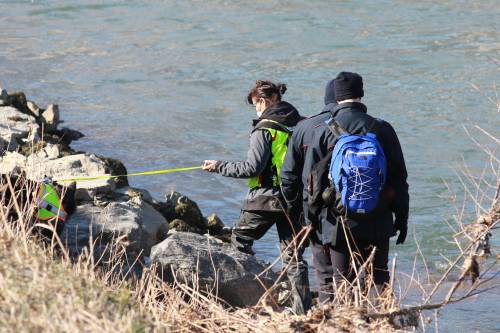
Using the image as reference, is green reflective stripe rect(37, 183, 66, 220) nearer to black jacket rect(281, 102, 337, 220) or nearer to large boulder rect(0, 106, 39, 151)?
black jacket rect(281, 102, 337, 220)

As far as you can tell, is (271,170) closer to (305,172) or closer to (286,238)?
(286,238)

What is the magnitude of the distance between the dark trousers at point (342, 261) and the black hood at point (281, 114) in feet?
3.28

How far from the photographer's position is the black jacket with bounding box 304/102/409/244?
588cm

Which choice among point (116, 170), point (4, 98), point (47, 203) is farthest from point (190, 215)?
point (4, 98)

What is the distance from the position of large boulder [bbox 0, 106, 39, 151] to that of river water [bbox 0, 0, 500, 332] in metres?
1.51

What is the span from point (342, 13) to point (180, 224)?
15400 mm

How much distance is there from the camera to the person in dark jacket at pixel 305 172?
608 cm

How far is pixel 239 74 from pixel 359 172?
13754 millimetres

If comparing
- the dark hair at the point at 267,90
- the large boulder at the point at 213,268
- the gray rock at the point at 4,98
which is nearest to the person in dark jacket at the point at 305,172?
the dark hair at the point at 267,90

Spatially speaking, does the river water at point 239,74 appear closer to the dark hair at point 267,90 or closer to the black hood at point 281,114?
the black hood at point 281,114

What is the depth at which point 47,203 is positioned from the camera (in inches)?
257

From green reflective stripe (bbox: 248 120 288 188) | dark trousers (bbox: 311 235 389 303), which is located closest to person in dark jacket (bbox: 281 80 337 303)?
dark trousers (bbox: 311 235 389 303)

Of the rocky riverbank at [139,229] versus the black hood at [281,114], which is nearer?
the black hood at [281,114]

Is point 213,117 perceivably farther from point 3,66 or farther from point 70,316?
point 70,316
